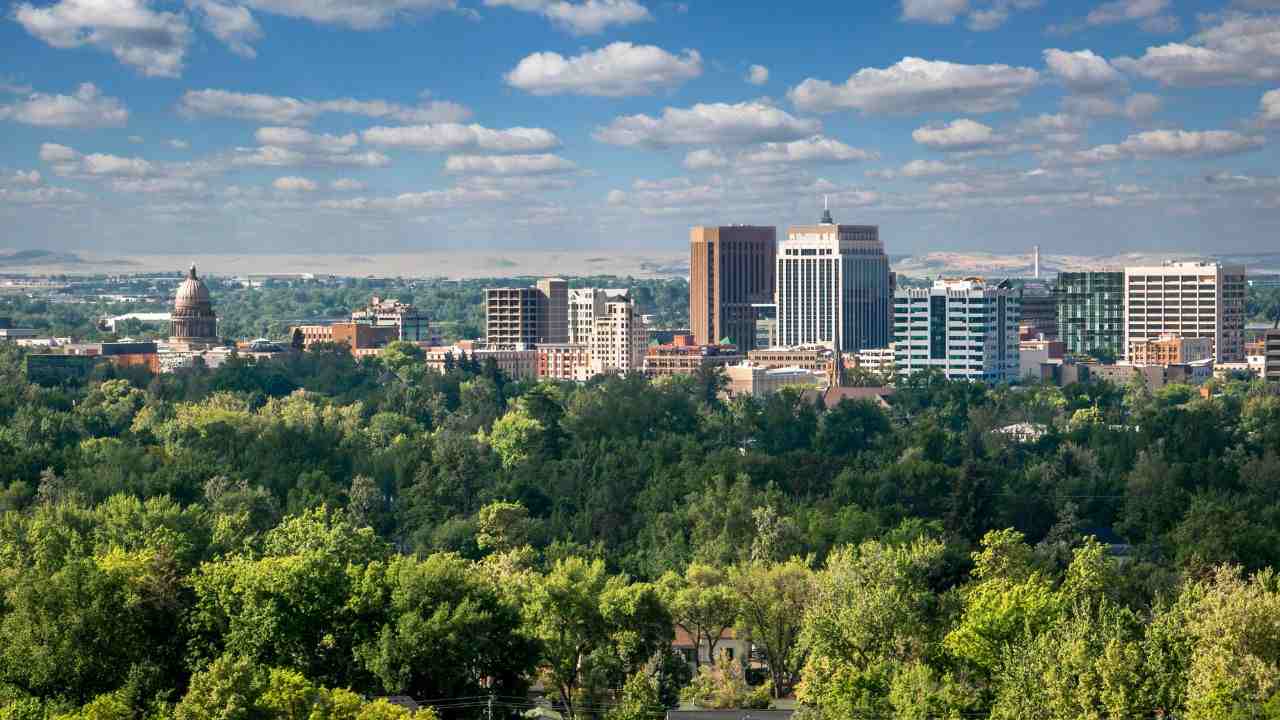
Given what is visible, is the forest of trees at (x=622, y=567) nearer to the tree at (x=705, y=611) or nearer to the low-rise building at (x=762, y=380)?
the tree at (x=705, y=611)

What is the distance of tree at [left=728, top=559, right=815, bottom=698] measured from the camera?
60.3 metres

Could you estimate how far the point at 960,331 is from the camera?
194 meters

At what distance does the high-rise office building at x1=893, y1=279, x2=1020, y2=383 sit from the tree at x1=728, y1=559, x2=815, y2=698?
130 meters

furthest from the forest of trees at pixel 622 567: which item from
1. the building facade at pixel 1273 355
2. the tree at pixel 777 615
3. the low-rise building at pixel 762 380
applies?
the building facade at pixel 1273 355

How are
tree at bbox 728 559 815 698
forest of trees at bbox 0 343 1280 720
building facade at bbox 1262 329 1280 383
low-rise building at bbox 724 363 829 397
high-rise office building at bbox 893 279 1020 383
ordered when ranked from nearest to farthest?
forest of trees at bbox 0 343 1280 720, tree at bbox 728 559 815 698, building facade at bbox 1262 329 1280 383, low-rise building at bbox 724 363 829 397, high-rise office building at bbox 893 279 1020 383

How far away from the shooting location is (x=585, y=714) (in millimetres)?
54375

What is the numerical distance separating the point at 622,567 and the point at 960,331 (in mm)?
119861

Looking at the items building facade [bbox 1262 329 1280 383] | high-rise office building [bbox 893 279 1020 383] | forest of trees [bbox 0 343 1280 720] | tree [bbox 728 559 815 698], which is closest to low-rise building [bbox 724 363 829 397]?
high-rise office building [bbox 893 279 1020 383]

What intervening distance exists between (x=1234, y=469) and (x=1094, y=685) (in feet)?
176

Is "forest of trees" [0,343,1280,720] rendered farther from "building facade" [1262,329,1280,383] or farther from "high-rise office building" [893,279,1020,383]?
"high-rise office building" [893,279,1020,383]

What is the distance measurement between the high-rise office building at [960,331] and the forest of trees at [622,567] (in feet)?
207

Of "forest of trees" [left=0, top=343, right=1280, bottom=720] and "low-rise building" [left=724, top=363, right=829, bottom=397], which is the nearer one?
"forest of trees" [left=0, top=343, right=1280, bottom=720]

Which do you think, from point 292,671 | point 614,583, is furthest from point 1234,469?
point 292,671

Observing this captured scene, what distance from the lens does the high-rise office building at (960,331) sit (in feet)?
634
